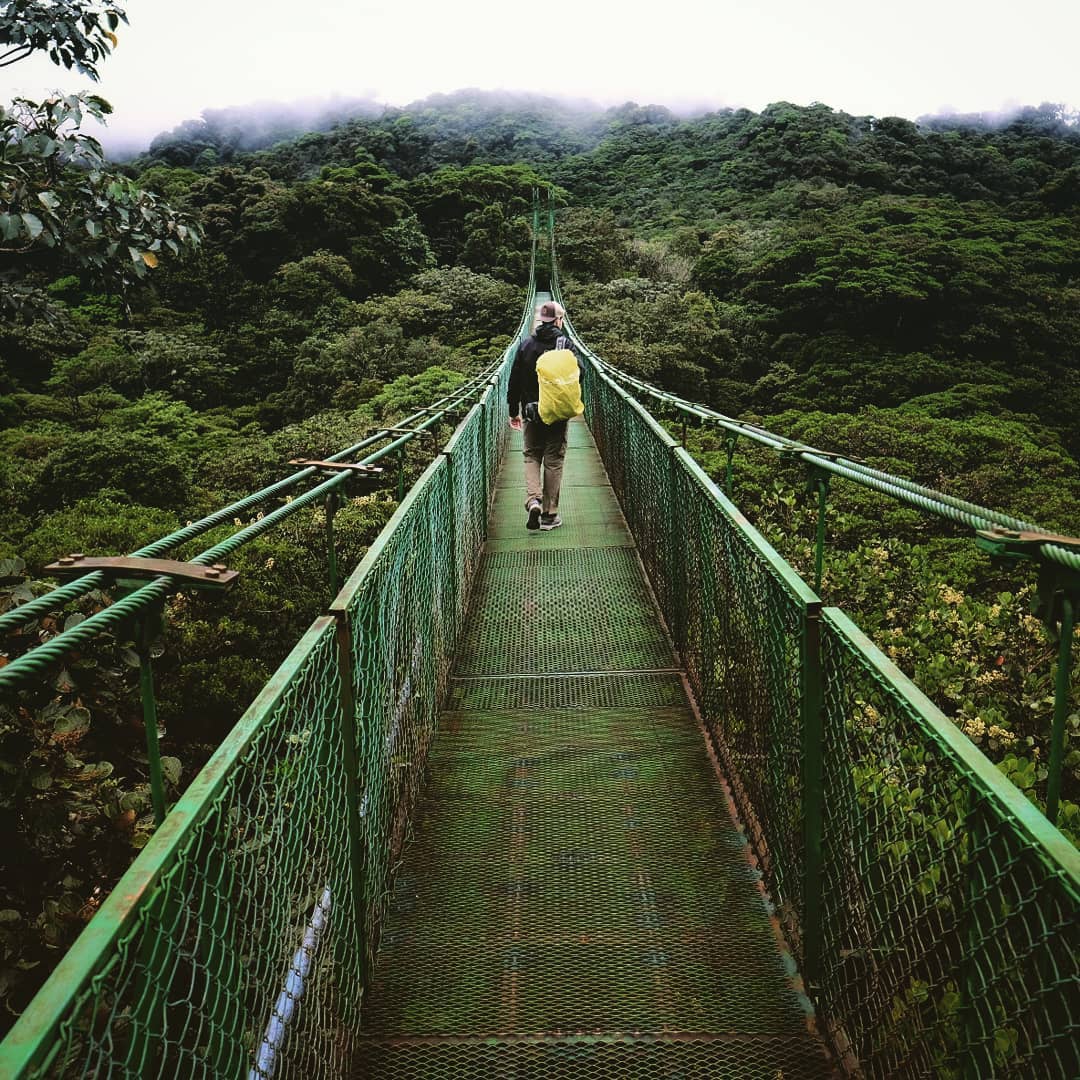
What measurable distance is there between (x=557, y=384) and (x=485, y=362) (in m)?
13.3

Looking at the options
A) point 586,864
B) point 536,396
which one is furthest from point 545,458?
point 586,864

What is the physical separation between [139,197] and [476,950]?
265 centimetres

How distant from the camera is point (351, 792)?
6.48ft

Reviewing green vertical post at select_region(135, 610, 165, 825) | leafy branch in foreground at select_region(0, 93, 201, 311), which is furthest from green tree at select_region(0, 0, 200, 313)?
green vertical post at select_region(135, 610, 165, 825)

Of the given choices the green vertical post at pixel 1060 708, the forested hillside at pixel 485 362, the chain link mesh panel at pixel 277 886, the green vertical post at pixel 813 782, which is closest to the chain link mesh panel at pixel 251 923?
the chain link mesh panel at pixel 277 886

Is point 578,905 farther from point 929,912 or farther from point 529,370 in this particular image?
point 529,370

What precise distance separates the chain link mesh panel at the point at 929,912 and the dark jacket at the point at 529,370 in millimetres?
3875

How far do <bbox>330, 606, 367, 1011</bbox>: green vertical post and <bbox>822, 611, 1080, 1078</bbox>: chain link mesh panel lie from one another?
3.44 ft

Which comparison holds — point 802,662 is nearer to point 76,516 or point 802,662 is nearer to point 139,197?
point 139,197

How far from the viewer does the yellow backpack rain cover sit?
5.27m

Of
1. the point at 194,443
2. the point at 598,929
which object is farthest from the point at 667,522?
the point at 194,443

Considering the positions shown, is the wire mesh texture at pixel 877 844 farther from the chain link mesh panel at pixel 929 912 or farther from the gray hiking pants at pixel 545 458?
the gray hiking pants at pixel 545 458

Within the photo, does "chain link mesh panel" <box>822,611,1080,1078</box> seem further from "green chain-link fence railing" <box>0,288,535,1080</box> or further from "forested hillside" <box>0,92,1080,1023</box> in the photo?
"forested hillside" <box>0,92,1080,1023</box>

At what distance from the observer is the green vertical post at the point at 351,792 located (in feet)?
6.31
